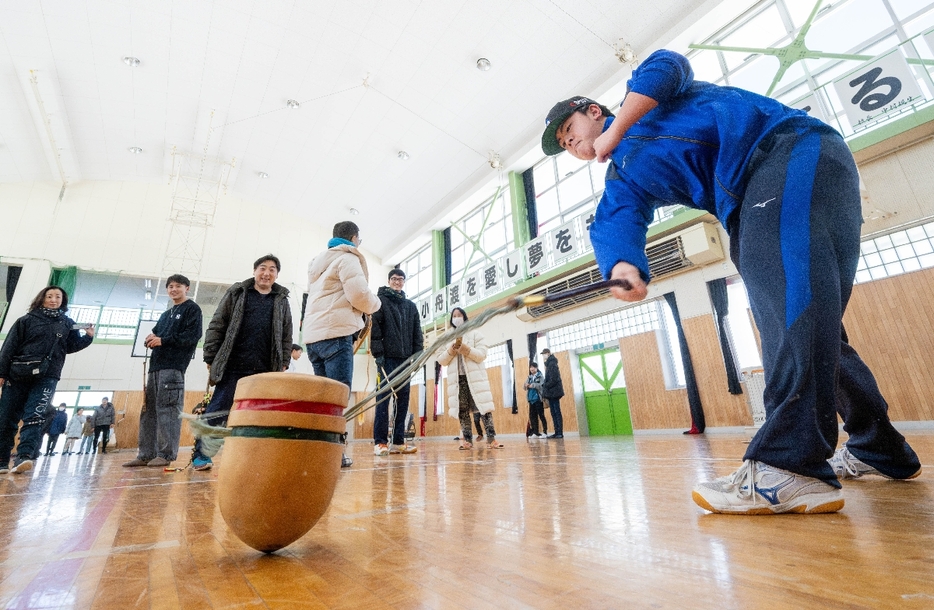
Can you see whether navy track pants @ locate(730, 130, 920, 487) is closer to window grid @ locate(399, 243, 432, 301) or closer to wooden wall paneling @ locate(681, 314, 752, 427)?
wooden wall paneling @ locate(681, 314, 752, 427)

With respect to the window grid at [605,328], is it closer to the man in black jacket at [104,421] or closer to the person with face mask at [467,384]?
the person with face mask at [467,384]

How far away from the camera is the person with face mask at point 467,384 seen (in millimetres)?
4137

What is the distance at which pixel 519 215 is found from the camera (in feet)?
31.6

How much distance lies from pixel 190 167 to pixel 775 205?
1289 centimetres

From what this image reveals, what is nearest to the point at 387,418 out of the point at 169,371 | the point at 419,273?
the point at 169,371

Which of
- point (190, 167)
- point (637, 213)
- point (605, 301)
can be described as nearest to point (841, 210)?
point (637, 213)

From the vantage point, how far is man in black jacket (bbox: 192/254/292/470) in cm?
233

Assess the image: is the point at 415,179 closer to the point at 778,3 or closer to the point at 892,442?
the point at 778,3

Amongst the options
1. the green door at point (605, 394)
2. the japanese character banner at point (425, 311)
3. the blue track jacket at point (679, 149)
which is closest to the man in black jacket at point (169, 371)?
the blue track jacket at point (679, 149)

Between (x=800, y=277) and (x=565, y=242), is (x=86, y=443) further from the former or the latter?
(x=800, y=277)

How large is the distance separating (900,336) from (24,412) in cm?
773

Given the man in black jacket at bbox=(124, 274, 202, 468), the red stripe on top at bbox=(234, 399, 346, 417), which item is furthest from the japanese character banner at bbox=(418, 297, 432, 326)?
the red stripe on top at bbox=(234, 399, 346, 417)

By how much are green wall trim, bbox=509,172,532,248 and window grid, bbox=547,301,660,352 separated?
7.46 ft

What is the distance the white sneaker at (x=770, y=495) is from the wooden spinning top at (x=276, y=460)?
2.42 ft
